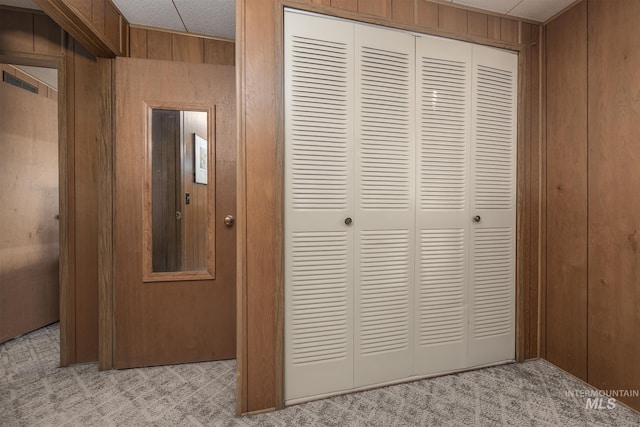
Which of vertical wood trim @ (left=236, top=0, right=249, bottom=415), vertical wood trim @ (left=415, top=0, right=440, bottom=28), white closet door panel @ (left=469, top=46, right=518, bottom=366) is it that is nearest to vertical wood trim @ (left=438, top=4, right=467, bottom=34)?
vertical wood trim @ (left=415, top=0, right=440, bottom=28)

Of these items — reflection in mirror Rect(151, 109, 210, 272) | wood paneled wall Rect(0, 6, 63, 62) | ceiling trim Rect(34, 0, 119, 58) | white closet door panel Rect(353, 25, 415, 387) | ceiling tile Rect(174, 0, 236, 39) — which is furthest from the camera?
reflection in mirror Rect(151, 109, 210, 272)

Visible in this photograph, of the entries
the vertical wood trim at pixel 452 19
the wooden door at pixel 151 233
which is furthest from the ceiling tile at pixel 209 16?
the vertical wood trim at pixel 452 19

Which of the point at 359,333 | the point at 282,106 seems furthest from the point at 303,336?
the point at 282,106

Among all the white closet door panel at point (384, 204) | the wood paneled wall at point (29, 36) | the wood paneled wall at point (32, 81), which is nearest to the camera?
the white closet door panel at point (384, 204)

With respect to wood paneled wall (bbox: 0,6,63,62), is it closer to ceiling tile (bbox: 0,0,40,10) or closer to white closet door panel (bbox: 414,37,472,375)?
ceiling tile (bbox: 0,0,40,10)

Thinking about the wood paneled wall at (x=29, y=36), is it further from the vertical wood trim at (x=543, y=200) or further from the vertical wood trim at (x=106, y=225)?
the vertical wood trim at (x=543, y=200)

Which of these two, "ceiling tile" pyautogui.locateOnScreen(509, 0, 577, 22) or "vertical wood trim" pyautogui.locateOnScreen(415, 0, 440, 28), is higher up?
"ceiling tile" pyautogui.locateOnScreen(509, 0, 577, 22)

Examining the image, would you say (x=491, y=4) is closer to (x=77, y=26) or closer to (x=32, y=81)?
(x=77, y=26)

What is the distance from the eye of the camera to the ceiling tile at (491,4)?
6.45ft

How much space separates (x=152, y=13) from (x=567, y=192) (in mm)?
2908

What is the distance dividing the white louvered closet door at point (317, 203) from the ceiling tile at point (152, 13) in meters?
0.87

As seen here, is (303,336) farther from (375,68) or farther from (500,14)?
(500,14)

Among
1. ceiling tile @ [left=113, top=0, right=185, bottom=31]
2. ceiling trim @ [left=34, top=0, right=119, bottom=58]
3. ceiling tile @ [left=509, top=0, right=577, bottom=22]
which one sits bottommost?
ceiling trim @ [left=34, top=0, right=119, bottom=58]

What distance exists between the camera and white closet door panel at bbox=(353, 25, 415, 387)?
5.99ft
